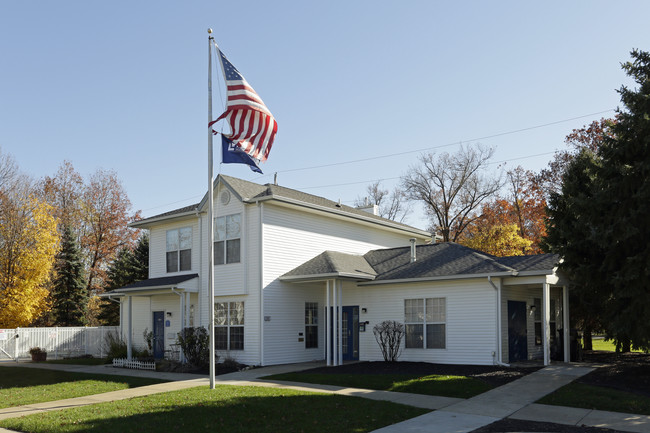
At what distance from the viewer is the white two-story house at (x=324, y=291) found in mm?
18844

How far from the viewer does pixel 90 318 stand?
3931cm

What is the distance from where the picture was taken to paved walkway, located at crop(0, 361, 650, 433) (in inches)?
412

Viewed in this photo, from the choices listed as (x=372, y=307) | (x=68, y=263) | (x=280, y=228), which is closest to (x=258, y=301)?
(x=280, y=228)

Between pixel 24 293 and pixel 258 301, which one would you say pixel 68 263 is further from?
pixel 258 301

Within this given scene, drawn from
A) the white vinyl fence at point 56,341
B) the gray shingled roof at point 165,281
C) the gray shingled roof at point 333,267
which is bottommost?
the white vinyl fence at point 56,341

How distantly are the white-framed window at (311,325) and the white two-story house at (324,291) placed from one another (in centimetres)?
4

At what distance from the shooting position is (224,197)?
21984 millimetres

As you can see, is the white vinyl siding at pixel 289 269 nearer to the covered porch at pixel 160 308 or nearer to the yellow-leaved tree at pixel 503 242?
the covered porch at pixel 160 308

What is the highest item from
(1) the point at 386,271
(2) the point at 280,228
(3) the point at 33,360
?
(2) the point at 280,228

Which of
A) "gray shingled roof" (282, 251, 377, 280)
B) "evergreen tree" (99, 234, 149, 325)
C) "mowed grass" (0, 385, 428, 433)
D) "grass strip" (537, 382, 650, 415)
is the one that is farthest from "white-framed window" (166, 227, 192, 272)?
"grass strip" (537, 382, 650, 415)

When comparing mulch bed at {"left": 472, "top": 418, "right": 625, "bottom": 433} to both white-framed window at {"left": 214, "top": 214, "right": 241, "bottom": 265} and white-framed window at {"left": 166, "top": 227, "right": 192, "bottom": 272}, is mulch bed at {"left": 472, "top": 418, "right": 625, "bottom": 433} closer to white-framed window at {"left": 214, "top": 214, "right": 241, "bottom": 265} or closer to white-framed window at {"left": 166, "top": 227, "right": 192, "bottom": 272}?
white-framed window at {"left": 214, "top": 214, "right": 241, "bottom": 265}

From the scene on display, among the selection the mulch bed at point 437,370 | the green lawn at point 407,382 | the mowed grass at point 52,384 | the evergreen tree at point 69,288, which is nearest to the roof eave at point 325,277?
the mulch bed at point 437,370

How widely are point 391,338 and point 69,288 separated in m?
25.0

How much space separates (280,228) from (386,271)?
4.32m
